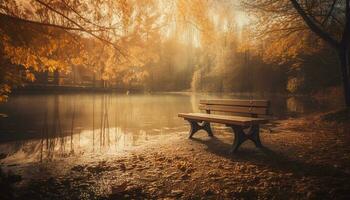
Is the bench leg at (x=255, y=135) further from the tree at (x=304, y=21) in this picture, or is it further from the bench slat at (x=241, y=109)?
the tree at (x=304, y=21)

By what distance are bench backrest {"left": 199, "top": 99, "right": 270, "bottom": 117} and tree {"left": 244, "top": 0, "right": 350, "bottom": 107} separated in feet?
19.9

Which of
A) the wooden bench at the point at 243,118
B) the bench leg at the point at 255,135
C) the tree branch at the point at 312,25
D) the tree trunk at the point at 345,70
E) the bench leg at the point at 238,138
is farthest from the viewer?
the tree trunk at the point at 345,70

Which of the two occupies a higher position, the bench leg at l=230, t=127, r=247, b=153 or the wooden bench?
the wooden bench

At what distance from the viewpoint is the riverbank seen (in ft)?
13.5

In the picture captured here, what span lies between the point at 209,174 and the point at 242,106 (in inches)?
112

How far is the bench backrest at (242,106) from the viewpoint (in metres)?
6.60

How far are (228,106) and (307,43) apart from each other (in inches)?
→ 356

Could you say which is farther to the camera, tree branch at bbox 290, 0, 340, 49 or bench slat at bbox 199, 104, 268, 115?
tree branch at bbox 290, 0, 340, 49

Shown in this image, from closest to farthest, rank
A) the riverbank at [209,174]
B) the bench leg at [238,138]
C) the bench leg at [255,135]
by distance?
the riverbank at [209,174] < the bench leg at [238,138] < the bench leg at [255,135]

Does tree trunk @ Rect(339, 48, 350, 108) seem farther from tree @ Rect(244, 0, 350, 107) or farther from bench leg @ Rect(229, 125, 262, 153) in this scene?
bench leg @ Rect(229, 125, 262, 153)

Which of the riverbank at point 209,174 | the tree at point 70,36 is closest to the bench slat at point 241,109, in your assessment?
the riverbank at point 209,174

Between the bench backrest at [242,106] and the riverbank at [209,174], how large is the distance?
943 millimetres

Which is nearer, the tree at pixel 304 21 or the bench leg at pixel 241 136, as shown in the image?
the bench leg at pixel 241 136

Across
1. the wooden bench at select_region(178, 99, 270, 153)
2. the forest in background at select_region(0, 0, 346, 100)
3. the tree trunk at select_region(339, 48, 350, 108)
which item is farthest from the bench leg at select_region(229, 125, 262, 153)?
the tree trunk at select_region(339, 48, 350, 108)
